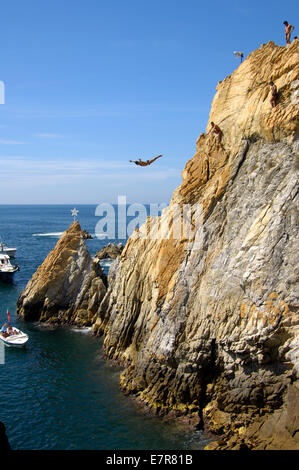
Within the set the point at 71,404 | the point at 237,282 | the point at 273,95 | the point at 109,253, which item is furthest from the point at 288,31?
the point at 109,253

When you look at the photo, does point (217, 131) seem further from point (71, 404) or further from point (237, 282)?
point (71, 404)

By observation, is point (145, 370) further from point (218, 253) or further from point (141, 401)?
point (218, 253)

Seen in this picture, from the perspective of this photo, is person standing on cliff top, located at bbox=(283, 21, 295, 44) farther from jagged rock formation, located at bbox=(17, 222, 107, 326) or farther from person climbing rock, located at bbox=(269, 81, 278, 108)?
jagged rock formation, located at bbox=(17, 222, 107, 326)

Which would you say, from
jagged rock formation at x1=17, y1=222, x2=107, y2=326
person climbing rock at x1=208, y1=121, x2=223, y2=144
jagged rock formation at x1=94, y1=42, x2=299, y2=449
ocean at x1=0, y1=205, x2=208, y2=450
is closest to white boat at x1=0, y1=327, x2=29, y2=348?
ocean at x1=0, y1=205, x2=208, y2=450

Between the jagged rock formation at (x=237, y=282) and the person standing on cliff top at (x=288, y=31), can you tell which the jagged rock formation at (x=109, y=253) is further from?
the person standing on cliff top at (x=288, y=31)

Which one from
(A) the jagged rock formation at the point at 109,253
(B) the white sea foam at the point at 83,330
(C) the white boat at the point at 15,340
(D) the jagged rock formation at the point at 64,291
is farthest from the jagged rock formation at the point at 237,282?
(A) the jagged rock formation at the point at 109,253

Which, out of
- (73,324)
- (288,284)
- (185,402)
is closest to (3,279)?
(73,324)

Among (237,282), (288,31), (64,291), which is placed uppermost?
(288,31)
